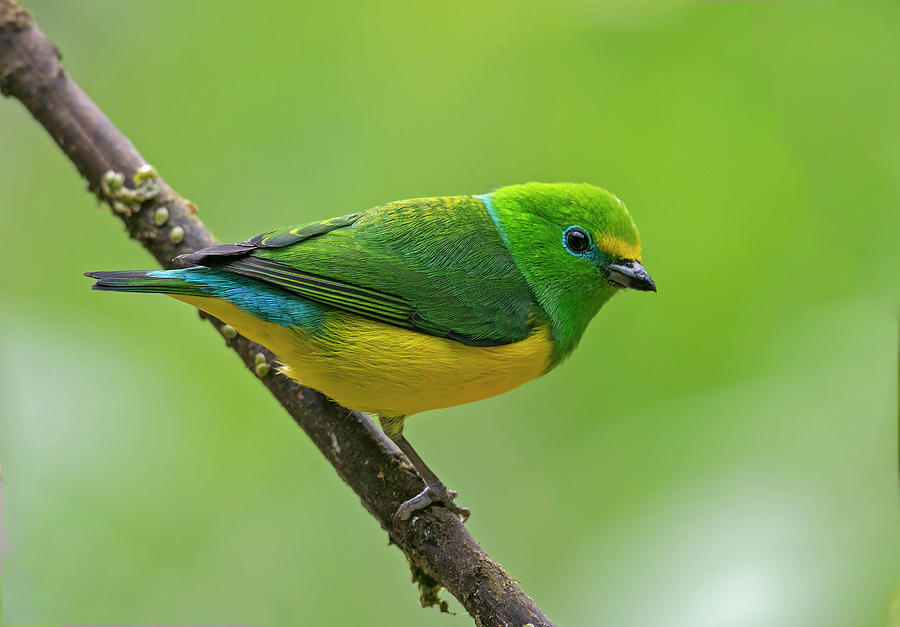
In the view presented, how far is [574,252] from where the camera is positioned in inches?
130

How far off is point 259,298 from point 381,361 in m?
0.48

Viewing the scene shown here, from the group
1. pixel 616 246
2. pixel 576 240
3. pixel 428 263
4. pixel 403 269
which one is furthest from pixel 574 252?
pixel 403 269

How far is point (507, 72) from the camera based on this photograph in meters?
4.39

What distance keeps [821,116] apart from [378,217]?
6.65ft

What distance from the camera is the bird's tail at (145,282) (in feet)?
8.71

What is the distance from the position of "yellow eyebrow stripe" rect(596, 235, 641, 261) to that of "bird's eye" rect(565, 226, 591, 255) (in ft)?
0.17

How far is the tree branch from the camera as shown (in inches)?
119

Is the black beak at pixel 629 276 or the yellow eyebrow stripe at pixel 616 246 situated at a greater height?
the yellow eyebrow stripe at pixel 616 246

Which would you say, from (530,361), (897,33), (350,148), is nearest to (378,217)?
(530,361)

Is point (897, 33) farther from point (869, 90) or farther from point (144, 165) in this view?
point (144, 165)

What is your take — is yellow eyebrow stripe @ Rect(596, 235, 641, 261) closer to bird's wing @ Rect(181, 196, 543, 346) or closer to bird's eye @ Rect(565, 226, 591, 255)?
bird's eye @ Rect(565, 226, 591, 255)

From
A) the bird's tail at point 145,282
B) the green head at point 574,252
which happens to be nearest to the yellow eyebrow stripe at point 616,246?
the green head at point 574,252

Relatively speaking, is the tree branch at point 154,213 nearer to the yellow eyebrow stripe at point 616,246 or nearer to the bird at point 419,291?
the bird at point 419,291

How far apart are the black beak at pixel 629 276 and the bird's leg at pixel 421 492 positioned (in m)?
1.00
